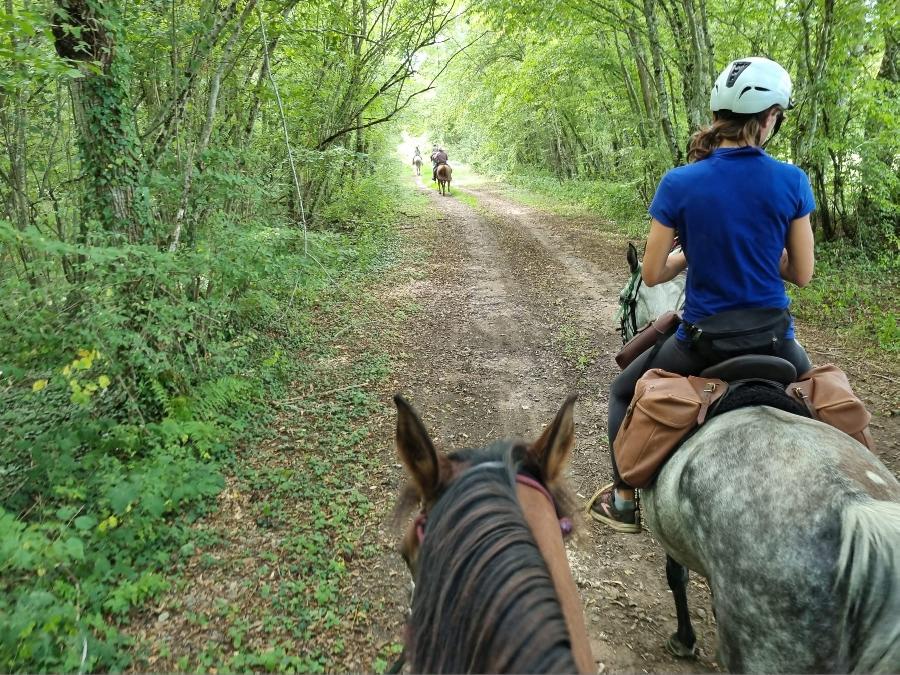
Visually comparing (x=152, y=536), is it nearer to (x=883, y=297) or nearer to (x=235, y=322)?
(x=235, y=322)

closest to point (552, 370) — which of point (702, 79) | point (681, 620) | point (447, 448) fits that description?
point (447, 448)

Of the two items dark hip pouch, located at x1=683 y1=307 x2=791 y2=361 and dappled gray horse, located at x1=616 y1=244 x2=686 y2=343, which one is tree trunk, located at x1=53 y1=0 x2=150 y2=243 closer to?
dappled gray horse, located at x1=616 y1=244 x2=686 y2=343

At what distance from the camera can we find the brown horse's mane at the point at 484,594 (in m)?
1.01

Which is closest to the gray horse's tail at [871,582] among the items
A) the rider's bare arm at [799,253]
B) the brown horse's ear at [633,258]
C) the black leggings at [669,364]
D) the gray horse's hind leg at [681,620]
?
the black leggings at [669,364]

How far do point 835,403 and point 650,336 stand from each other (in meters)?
1.06

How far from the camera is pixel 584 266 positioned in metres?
11.3

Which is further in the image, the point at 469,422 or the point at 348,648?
the point at 469,422

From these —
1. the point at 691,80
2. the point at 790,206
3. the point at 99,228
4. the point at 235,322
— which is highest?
the point at 691,80

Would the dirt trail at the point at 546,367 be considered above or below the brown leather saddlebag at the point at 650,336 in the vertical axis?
below

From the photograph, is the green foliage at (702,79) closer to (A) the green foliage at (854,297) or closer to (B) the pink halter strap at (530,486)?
(A) the green foliage at (854,297)

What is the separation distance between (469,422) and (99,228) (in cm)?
393

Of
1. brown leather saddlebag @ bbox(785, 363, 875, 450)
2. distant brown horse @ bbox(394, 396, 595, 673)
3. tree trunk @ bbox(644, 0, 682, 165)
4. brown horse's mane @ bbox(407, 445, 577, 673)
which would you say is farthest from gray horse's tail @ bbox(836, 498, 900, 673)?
tree trunk @ bbox(644, 0, 682, 165)

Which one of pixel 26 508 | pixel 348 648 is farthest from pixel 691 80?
pixel 26 508

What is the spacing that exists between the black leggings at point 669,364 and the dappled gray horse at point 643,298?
75 cm
